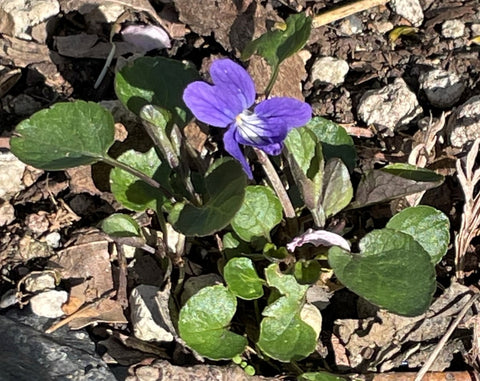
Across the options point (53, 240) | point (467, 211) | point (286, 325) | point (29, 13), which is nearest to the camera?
point (286, 325)

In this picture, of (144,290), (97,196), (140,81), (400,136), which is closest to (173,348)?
(144,290)

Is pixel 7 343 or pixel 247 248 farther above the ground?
pixel 247 248

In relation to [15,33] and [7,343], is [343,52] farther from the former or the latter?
[7,343]

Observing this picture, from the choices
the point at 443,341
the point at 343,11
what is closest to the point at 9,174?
the point at 343,11

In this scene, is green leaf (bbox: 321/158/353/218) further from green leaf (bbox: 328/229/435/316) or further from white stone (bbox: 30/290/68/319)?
white stone (bbox: 30/290/68/319)

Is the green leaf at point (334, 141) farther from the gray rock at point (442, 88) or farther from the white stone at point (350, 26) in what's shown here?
the white stone at point (350, 26)

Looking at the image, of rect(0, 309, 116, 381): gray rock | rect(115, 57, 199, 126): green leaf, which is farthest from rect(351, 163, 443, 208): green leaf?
rect(0, 309, 116, 381): gray rock

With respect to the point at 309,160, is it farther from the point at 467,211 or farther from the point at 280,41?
the point at 467,211
